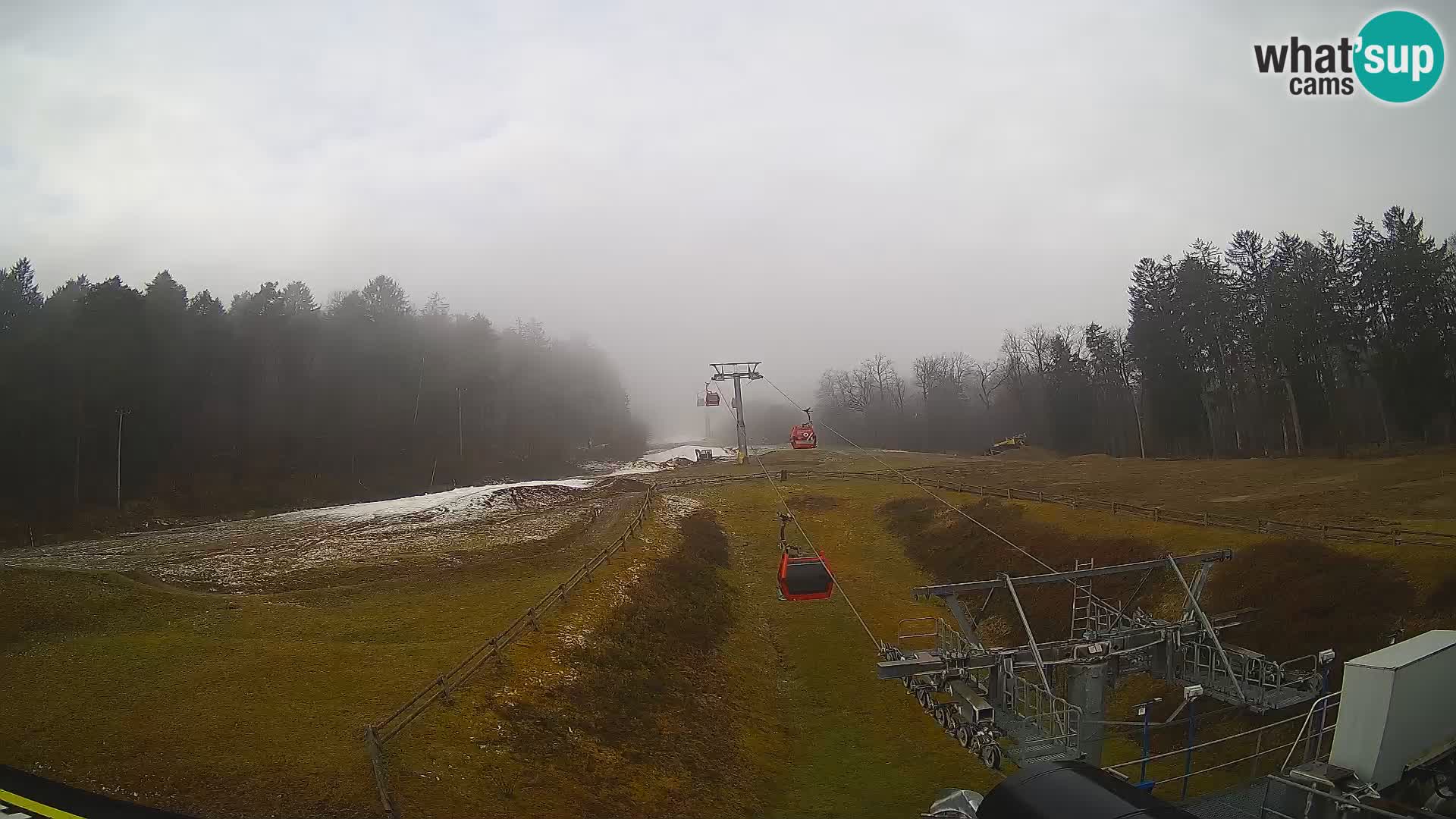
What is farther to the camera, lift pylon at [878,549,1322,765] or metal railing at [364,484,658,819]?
lift pylon at [878,549,1322,765]

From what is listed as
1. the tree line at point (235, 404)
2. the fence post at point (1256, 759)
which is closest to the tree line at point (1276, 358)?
the fence post at point (1256, 759)

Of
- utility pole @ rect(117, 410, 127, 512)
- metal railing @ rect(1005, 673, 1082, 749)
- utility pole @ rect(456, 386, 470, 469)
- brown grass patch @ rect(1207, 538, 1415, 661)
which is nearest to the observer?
metal railing @ rect(1005, 673, 1082, 749)

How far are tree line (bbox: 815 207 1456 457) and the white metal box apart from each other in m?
60.0

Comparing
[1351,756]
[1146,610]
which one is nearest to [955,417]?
[1146,610]

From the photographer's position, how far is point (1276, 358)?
202 feet

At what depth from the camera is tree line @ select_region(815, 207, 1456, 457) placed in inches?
2108

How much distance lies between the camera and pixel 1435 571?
68.1 ft

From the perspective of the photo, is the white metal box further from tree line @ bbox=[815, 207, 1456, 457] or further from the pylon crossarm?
tree line @ bbox=[815, 207, 1456, 457]

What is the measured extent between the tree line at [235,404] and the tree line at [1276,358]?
81.5m

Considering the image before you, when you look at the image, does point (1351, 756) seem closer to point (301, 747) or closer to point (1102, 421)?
point (301, 747)

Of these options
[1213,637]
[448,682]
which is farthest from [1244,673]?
[448,682]

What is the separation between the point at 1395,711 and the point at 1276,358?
68547 mm

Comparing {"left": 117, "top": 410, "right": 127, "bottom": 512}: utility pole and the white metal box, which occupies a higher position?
{"left": 117, "top": 410, "right": 127, "bottom": 512}: utility pole

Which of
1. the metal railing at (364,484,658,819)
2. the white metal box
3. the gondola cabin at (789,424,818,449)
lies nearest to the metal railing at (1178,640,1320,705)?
the white metal box
